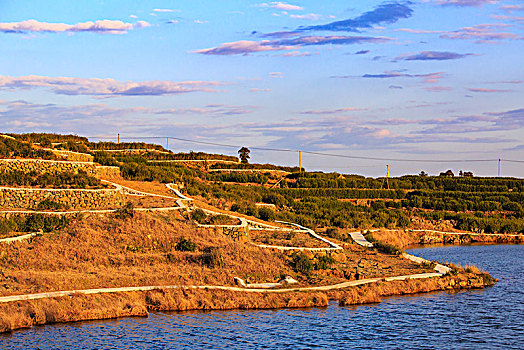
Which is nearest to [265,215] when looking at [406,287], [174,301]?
[406,287]

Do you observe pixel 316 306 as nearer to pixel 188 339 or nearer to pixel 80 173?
pixel 188 339

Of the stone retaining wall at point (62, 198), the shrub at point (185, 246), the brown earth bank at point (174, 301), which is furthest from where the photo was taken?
the stone retaining wall at point (62, 198)

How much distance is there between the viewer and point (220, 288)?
27.8 metres

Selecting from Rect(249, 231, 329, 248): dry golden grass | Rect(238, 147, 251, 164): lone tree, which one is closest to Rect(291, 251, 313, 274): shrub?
Rect(249, 231, 329, 248): dry golden grass

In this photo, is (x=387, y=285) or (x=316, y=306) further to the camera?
(x=387, y=285)

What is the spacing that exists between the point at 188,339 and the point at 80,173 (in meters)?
24.3

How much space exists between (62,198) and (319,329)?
1981cm

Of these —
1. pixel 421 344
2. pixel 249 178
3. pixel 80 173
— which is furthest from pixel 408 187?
pixel 421 344

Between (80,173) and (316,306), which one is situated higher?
(80,173)

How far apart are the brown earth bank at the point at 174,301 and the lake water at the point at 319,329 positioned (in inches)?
19.4

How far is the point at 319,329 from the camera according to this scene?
23531 mm

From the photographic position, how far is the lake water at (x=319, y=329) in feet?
69.6

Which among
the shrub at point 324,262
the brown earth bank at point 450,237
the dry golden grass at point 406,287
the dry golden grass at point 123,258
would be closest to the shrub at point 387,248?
the dry golden grass at point 406,287

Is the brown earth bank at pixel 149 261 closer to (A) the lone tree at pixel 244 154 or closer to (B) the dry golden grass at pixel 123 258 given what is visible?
(B) the dry golden grass at pixel 123 258
